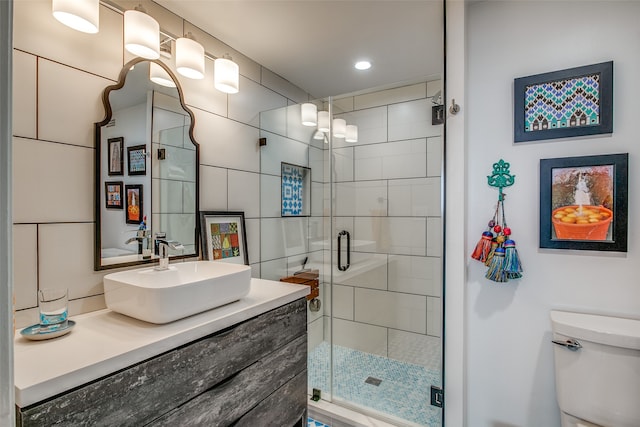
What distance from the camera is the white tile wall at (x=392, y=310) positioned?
2.01 metres

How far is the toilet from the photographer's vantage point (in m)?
1.24

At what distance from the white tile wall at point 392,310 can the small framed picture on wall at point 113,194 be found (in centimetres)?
163

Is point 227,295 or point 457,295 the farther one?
point 457,295

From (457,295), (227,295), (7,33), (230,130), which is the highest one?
(230,130)

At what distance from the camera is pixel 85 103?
49.4 inches

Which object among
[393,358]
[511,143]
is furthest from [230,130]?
[393,358]

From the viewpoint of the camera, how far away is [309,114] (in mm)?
2322

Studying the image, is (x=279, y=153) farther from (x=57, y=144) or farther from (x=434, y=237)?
(x=57, y=144)

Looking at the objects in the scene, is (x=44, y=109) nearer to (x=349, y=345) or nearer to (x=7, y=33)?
(x=7, y=33)

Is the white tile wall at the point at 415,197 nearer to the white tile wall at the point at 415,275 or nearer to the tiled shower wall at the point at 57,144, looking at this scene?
the white tile wall at the point at 415,275

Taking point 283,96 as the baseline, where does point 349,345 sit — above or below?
below

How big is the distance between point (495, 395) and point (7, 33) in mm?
2192

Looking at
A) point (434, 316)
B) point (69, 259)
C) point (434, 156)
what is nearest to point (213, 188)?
point (69, 259)

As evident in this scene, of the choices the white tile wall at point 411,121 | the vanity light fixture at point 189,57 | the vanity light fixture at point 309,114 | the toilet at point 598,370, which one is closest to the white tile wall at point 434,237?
the white tile wall at point 411,121
